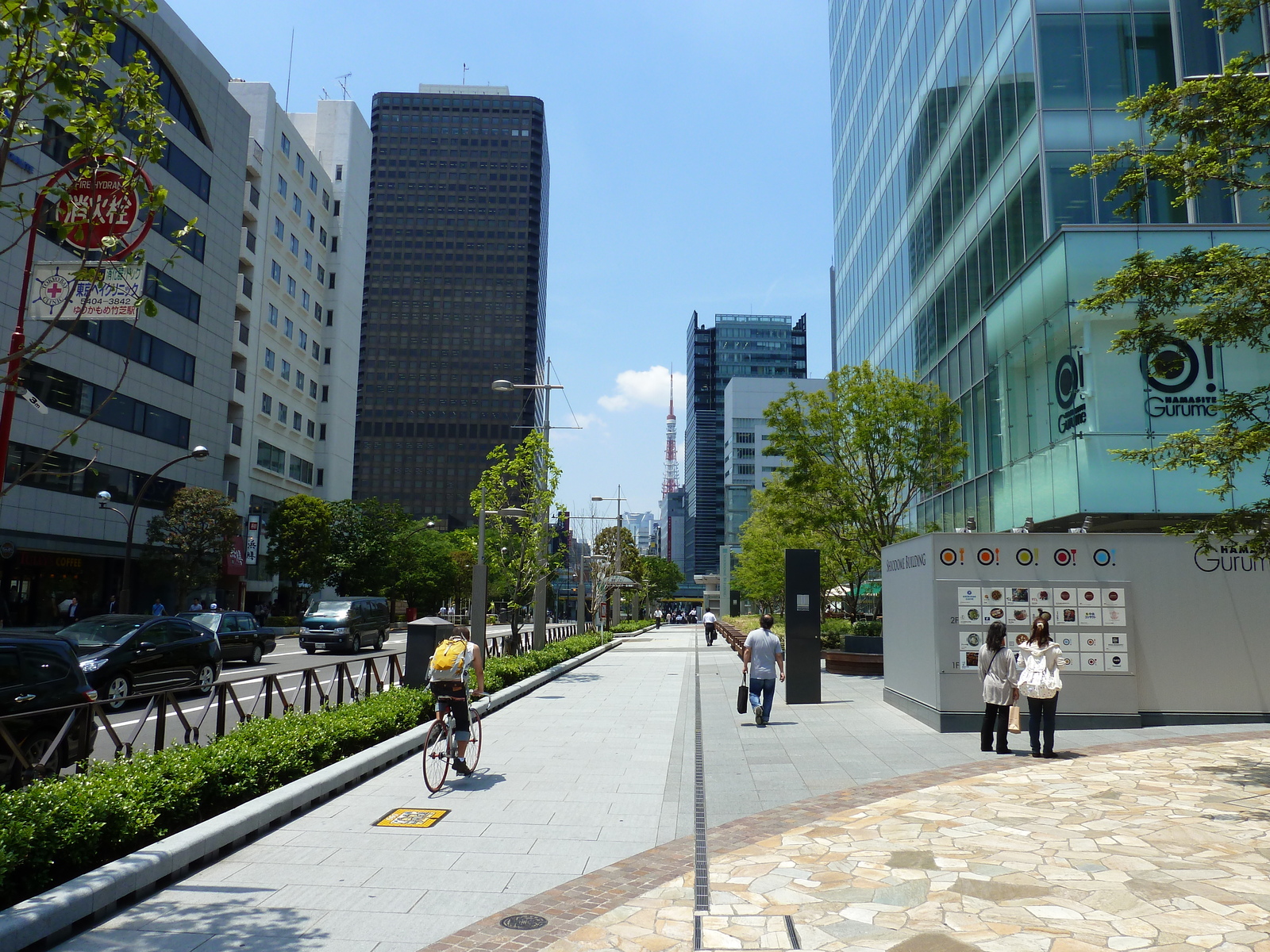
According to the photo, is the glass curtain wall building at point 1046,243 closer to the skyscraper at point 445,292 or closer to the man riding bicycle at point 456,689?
the man riding bicycle at point 456,689

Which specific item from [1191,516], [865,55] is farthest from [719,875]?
[865,55]

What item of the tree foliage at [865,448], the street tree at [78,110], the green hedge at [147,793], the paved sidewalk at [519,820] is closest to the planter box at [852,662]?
the tree foliage at [865,448]

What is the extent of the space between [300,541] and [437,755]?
47.5m

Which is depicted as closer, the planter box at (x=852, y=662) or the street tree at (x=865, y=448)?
the planter box at (x=852, y=662)

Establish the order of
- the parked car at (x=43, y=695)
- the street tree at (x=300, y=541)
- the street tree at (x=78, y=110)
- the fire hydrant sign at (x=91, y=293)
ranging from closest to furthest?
the street tree at (x=78, y=110) < the fire hydrant sign at (x=91, y=293) < the parked car at (x=43, y=695) < the street tree at (x=300, y=541)

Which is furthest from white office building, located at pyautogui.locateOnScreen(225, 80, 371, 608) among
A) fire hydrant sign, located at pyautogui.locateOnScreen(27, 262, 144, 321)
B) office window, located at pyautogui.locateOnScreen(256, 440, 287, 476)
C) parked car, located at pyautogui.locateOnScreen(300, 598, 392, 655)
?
fire hydrant sign, located at pyautogui.locateOnScreen(27, 262, 144, 321)

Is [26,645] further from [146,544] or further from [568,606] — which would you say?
[568,606]

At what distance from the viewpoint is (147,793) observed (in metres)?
6.93

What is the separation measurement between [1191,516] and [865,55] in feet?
109

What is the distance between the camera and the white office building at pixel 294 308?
5644cm

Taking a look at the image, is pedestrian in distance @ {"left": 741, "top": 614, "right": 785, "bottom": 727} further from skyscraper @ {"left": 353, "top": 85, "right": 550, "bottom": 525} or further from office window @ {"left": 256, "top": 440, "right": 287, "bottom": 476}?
skyscraper @ {"left": 353, "top": 85, "right": 550, "bottom": 525}

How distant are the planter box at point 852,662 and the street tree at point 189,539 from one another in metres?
30.2

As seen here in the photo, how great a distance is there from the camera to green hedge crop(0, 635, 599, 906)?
5660 millimetres

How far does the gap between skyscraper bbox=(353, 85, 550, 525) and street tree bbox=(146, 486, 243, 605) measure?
97.8m
